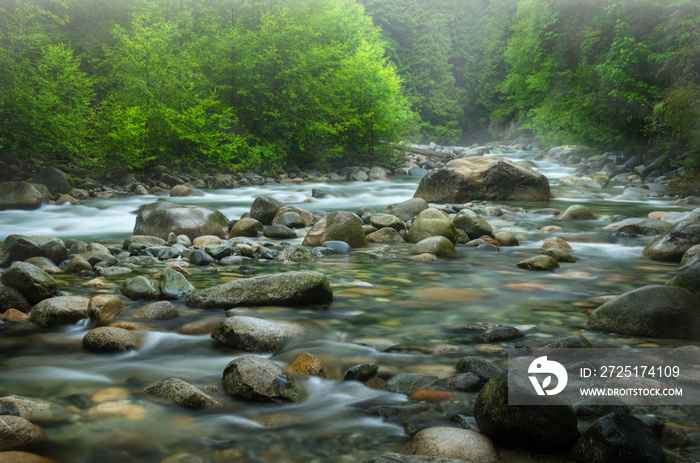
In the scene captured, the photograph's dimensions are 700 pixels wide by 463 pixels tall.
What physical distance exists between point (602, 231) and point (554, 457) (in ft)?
26.7

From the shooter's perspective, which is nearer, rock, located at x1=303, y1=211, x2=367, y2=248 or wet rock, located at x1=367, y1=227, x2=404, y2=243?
rock, located at x1=303, y1=211, x2=367, y2=248

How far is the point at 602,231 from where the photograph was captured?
927 centimetres

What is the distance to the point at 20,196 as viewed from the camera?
12.8m

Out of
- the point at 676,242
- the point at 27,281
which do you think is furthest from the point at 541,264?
the point at 27,281

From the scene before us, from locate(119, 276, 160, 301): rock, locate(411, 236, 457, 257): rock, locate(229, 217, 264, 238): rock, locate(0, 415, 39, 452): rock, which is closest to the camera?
locate(0, 415, 39, 452): rock

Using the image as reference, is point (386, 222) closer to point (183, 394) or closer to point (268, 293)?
point (268, 293)

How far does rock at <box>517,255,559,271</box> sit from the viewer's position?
6234 millimetres

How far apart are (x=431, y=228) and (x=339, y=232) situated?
1545 millimetres

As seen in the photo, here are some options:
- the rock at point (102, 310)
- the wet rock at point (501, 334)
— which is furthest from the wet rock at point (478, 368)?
the rock at point (102, 310)

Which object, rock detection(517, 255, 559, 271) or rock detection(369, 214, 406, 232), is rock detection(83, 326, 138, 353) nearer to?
rock detection(517, 255, 559, 271)

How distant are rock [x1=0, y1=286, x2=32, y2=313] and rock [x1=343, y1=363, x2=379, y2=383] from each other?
120 inches

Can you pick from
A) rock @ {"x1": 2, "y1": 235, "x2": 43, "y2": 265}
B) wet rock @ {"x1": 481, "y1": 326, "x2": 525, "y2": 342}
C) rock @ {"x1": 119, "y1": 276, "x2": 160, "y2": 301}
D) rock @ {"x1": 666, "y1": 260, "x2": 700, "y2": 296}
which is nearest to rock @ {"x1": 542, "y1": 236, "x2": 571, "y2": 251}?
rock @ {"x1": 666, "y1": 260, "x2": 700, "y2": 296}

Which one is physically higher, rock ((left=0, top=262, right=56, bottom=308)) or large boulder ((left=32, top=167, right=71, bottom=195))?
large boulder ((left=32, top=167, right=71, bottom=195))

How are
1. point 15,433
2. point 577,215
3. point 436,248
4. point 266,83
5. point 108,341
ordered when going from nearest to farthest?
point 15,433
point 108,341
point 436,248
point 577,215
point 266,83
